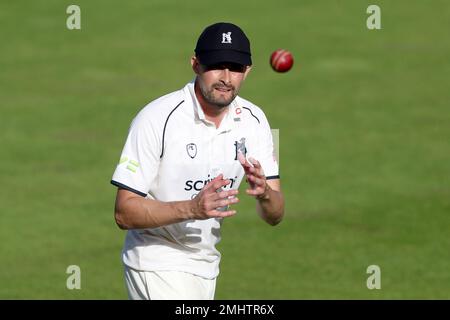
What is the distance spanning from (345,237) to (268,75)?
10.4 meters

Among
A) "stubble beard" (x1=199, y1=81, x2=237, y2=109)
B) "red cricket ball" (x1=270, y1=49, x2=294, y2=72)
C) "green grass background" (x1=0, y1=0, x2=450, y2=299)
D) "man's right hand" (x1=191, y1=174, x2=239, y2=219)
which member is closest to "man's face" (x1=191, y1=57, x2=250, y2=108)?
"stubble beard" (x1=199, y1=81, x2=237, y2=109)

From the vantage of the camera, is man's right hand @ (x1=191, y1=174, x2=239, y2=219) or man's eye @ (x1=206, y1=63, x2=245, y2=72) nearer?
man's right hand @ (x1=191, y1=174, x2=239, y2=219)

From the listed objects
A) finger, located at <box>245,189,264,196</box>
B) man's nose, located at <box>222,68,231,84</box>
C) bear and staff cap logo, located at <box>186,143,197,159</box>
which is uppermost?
man's nose, located at <box>222,68,231,84</box>

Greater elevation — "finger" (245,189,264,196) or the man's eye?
the man's eye

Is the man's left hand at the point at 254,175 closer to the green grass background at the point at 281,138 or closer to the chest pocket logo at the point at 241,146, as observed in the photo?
the chest pocket logo at the point at 241,146

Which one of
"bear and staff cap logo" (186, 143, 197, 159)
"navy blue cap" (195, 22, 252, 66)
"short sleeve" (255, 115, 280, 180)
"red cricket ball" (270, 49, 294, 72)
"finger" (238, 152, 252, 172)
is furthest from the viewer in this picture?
"red cricket ball" (270, 49, 294, 72)

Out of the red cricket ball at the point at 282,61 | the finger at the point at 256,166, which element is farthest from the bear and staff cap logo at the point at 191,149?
the red cricket ball at the point at 282,61

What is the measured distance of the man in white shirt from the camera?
8.81m

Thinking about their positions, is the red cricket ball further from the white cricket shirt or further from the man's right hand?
the man's right hand

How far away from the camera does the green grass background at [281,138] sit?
16172mm

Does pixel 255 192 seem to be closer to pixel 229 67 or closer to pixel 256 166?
pixel 256 166
